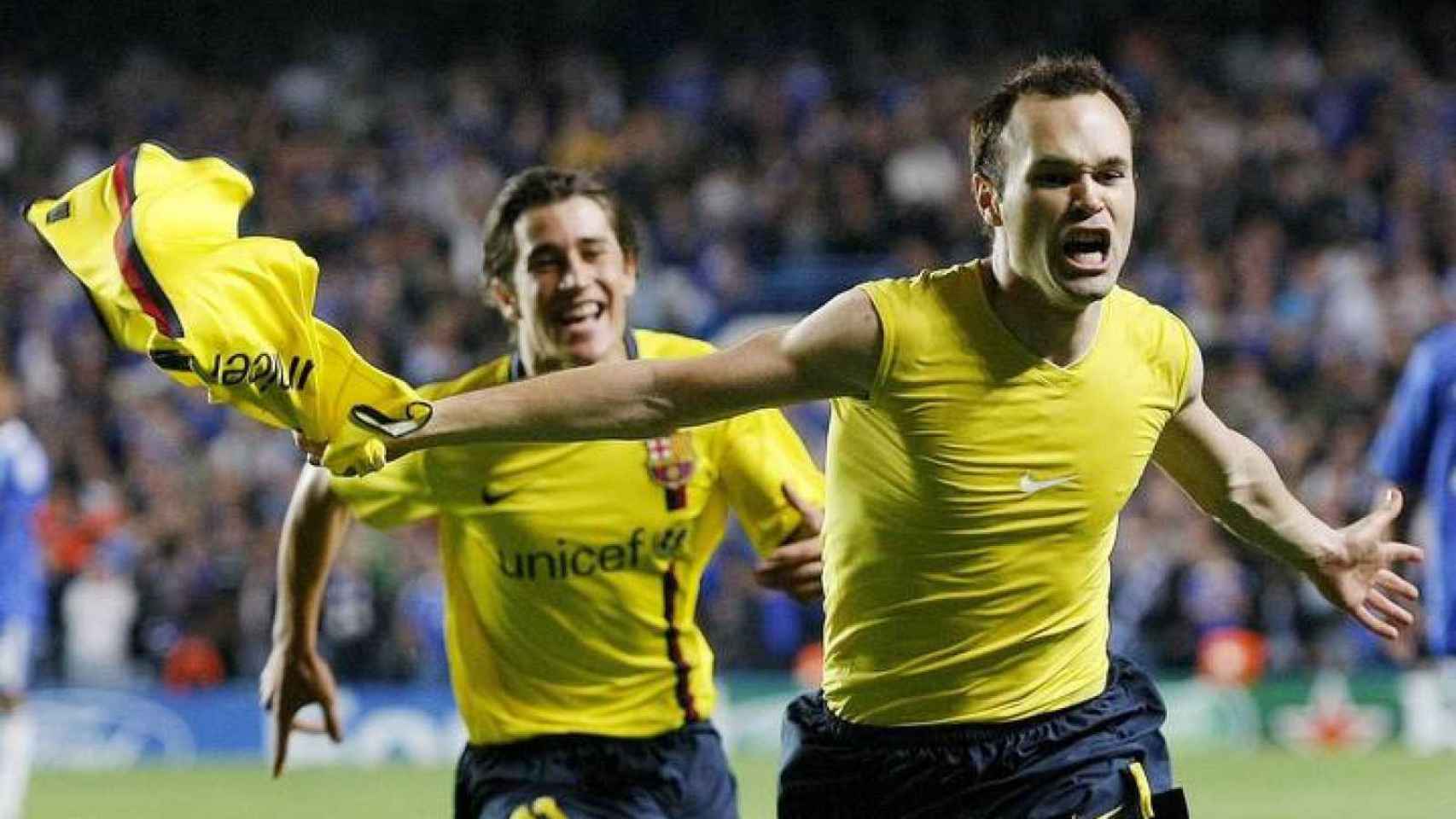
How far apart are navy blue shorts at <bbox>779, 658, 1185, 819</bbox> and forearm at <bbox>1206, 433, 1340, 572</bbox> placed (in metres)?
0.47

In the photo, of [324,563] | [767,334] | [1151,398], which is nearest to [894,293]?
[767,334]

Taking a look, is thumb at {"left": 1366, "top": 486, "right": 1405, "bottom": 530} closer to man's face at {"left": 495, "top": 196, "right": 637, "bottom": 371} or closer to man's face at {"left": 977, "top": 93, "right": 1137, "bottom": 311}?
man's face at {"left": 977, "top": 93, "right": 1137, "bottom": 311}

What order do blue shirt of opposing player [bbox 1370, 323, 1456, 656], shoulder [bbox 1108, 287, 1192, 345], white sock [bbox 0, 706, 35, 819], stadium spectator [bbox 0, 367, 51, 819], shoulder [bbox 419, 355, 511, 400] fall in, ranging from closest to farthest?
shoulder [bbox 1108, 287, 1192, 345], shoulder [bbox 419, 355, 511, 400], blue shirt of opposing player [bbox 1370, 323, 1456, 656], stadium spectator [bbox 0, 367, 51, 819], white sock [bbox 0, 706, 35, 819]

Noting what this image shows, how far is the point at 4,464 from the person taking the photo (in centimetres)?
1099

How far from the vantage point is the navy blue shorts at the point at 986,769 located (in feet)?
14.6

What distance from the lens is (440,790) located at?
1357 centimetres

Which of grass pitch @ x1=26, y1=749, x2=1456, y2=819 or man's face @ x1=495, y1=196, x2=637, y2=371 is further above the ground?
man's face @ x1=495, y1=196, x2=637, y2=371

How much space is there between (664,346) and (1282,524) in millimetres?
1709

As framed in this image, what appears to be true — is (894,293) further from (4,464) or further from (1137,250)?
(1137,250)

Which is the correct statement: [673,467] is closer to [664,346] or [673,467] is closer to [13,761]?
[664,346]

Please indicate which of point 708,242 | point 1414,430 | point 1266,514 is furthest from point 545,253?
point 708,242

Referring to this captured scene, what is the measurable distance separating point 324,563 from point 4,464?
18.7 ft

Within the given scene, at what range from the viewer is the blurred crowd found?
15445 mm

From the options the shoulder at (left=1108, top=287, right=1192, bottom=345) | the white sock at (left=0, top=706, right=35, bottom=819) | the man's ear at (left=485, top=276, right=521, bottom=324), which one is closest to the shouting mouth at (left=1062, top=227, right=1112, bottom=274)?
the shoulder at (left=1108, top=287, right=1192, bottom=345)
